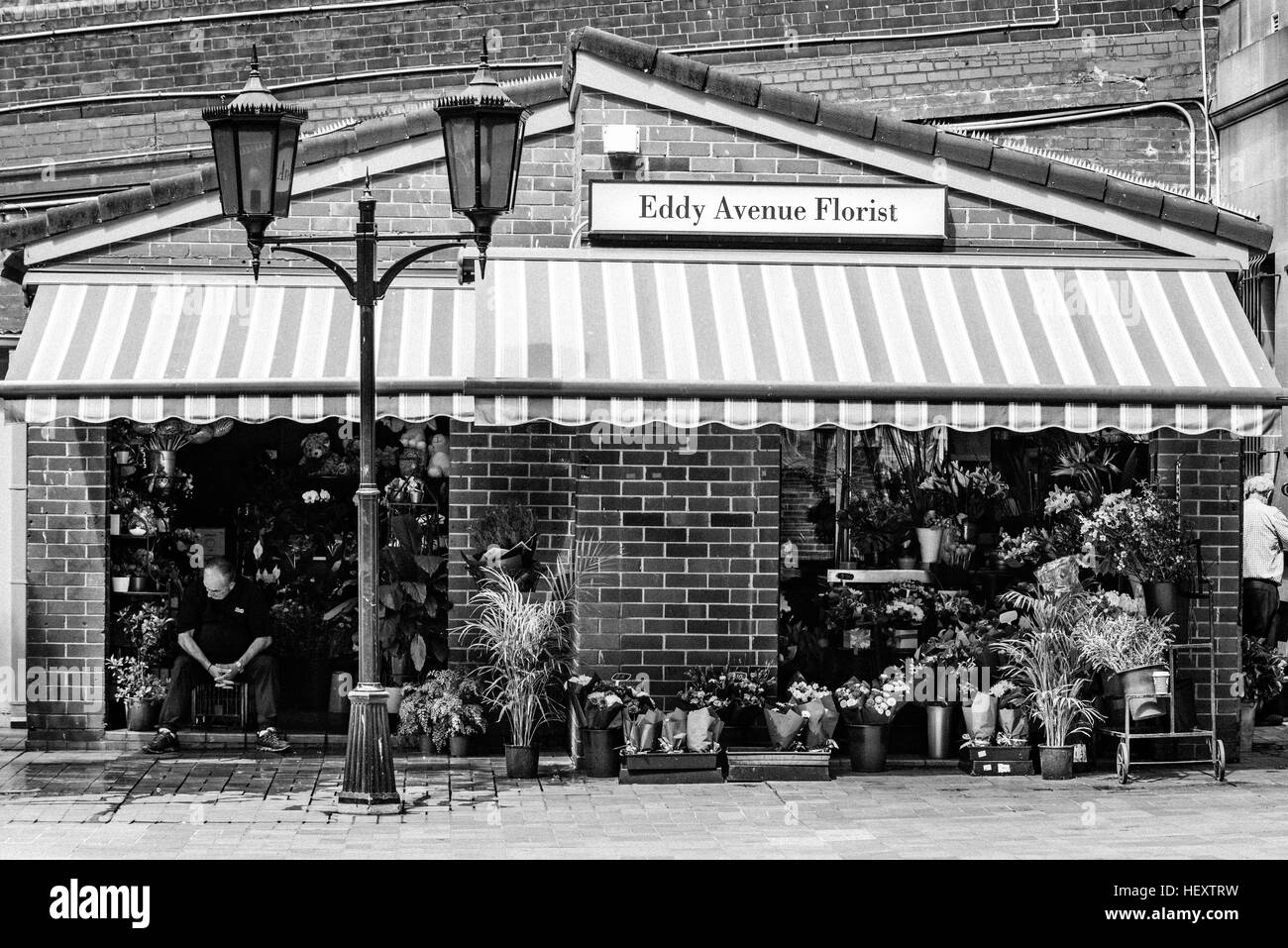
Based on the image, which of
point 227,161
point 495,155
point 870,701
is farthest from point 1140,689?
point 227,161

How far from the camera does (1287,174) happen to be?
1728cm

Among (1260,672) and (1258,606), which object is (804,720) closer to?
(1260,672)

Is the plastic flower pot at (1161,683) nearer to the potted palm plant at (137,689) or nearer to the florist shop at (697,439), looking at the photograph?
the florist shop at (697,439)

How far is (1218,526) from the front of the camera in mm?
13164

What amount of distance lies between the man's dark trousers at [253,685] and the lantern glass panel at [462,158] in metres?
4.36

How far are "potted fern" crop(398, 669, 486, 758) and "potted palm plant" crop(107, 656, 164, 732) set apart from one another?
1983 mm

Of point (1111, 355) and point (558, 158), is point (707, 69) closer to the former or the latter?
point (558, 158)

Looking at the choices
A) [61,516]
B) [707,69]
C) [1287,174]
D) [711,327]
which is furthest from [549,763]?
[1287,174]

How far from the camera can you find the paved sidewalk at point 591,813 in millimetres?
9867

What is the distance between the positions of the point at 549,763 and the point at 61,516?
4260 millimetres

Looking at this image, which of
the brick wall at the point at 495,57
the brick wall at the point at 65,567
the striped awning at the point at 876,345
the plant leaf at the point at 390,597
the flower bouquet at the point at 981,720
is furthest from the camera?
the brick wall at the point at 495,57

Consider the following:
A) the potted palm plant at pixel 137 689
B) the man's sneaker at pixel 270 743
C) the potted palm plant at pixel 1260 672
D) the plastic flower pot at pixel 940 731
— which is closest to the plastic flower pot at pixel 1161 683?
the plastic flower pot at pixel 940 731

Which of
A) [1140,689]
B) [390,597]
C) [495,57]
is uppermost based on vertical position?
[495,57]

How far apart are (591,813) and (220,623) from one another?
382 centimetres
